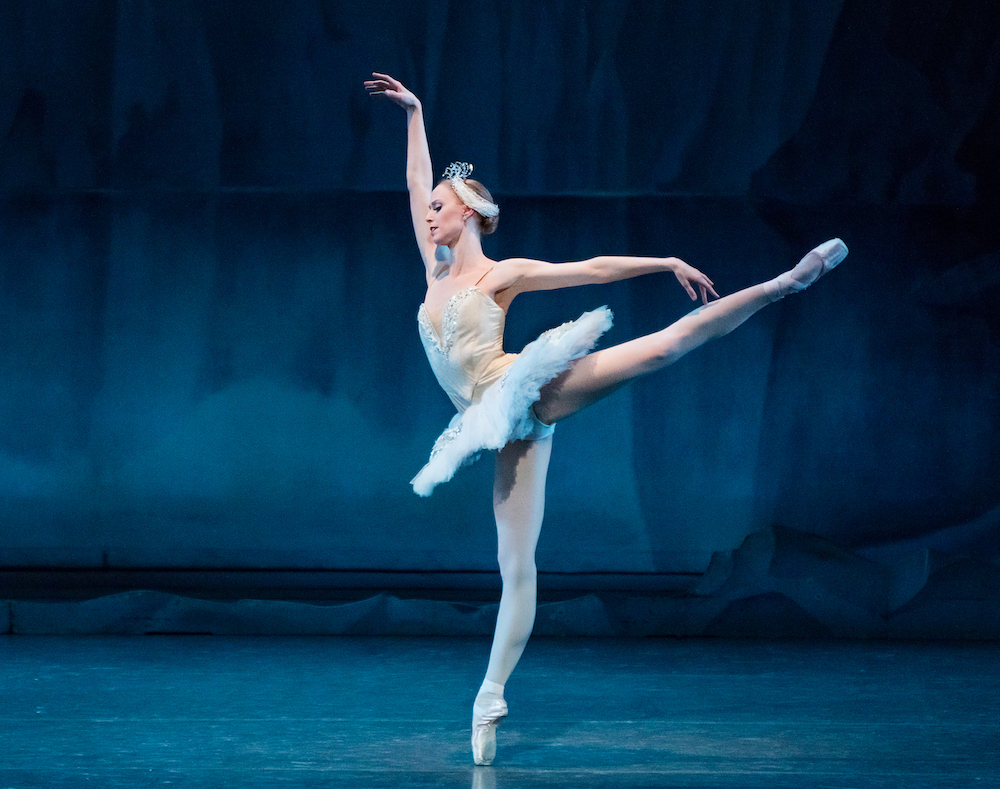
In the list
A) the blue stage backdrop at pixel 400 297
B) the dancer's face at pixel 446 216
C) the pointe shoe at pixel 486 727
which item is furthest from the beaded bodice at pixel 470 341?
the blue stage backdrop at pixel 400 297

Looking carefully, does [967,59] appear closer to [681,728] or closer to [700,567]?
[700,567]

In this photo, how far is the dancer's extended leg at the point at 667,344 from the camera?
245 centimetres

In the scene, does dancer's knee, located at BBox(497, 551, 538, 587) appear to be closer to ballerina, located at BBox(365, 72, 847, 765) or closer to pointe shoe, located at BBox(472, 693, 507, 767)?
ballerina, located at BBox(365, 72, 847, 765)

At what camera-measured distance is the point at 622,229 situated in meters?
4.35

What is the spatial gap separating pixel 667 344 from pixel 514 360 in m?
0.39

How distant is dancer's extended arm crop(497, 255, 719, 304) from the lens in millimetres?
2449

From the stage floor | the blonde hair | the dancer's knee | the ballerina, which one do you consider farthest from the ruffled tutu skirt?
the stage floor

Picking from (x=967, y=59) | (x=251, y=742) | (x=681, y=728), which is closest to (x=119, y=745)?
(x=251, y=742)

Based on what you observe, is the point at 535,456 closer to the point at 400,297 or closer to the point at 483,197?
the point at 483,197

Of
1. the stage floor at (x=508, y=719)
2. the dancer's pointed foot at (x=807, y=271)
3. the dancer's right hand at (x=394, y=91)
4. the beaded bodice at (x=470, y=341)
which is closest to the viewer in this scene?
the stage floor at (x=508, y=719)

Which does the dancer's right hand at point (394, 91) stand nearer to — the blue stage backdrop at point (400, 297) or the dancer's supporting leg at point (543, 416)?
the dancer's supporting leg at point (543, 416)

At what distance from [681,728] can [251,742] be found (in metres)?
1.11

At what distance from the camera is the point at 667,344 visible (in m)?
2.47

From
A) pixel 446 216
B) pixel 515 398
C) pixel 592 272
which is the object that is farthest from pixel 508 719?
pixel 446 216
